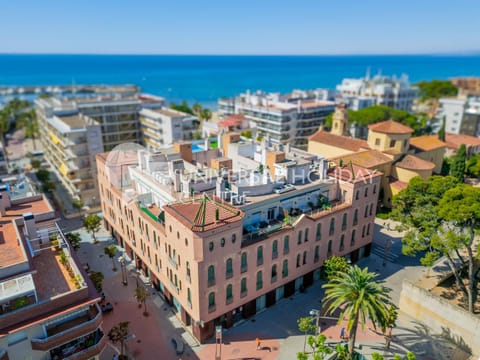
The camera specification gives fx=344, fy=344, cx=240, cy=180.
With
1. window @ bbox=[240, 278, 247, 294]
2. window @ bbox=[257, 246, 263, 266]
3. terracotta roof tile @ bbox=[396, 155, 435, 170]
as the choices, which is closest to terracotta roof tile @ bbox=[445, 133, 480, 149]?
terracotta roof tile @ bbox=[396, 155, 435, 170]

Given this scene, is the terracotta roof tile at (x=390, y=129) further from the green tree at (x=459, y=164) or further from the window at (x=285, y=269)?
the window at (x=285, y=269)

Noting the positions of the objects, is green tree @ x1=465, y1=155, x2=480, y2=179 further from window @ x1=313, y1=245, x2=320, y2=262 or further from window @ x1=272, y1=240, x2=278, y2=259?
window @ x1=272, y1=240, x2=278, y2=259

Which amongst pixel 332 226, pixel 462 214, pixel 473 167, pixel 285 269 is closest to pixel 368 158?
pixel 332 226

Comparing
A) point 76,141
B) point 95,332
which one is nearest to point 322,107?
point 76,141

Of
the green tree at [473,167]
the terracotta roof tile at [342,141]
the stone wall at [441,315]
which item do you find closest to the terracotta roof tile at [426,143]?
the green tree at [473,167]

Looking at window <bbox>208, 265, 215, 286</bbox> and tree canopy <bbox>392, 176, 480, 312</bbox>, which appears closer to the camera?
window <bbox>208, 265, 215, 286</bbox>

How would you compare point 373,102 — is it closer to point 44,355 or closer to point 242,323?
point 242,323

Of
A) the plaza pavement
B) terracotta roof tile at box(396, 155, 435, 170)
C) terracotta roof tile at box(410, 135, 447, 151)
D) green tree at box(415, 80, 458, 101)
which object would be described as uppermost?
green tree at box(415, 80, 458, 101)
